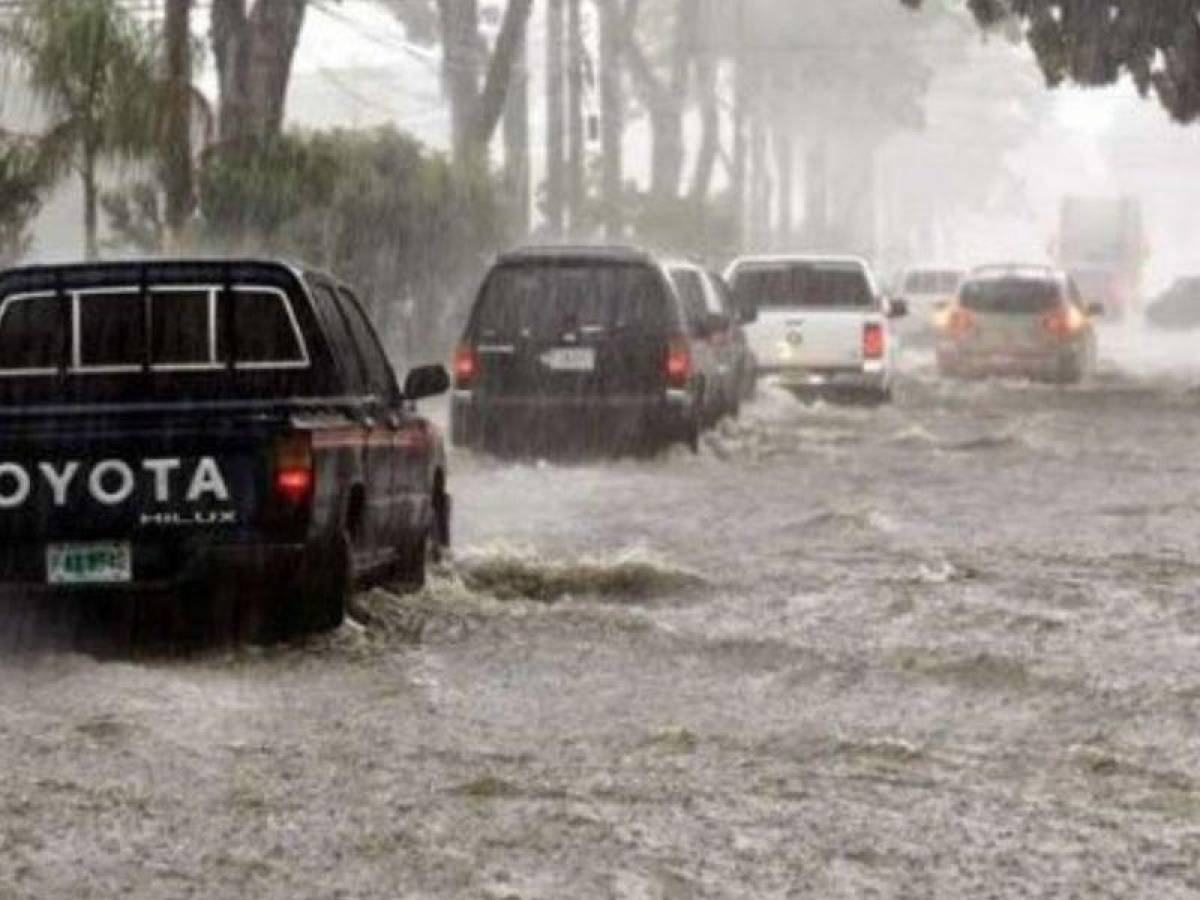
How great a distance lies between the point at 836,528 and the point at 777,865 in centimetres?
1109

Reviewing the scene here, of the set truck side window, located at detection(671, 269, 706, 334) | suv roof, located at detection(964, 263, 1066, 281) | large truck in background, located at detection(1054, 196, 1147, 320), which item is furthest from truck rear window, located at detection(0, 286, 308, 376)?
large truck in background, located at detection(1054, 196, 1147, 320)

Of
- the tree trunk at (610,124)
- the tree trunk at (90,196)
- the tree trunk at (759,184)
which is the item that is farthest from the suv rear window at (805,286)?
the tree trunk at (759,184)

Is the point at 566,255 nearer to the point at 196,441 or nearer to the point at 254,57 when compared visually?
the point at 254,57

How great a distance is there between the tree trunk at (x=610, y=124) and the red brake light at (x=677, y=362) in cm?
3103

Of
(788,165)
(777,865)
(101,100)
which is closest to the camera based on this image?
(777,865)

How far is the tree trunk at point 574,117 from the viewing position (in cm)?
5253

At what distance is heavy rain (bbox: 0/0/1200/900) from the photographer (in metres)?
8.72

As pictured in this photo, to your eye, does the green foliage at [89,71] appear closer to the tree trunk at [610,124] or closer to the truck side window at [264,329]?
the truck side window at [264,329]

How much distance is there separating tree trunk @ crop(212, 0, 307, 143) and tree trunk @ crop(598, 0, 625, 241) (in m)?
24.4

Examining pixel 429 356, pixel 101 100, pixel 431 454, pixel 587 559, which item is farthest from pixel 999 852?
pixel 429 356

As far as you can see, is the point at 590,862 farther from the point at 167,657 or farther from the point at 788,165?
the point at 788,165

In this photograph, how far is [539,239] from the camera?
166ft

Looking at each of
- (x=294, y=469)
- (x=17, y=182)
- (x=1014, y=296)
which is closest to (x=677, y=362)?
(x=17, y=182)

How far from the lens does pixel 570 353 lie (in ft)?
78.6
